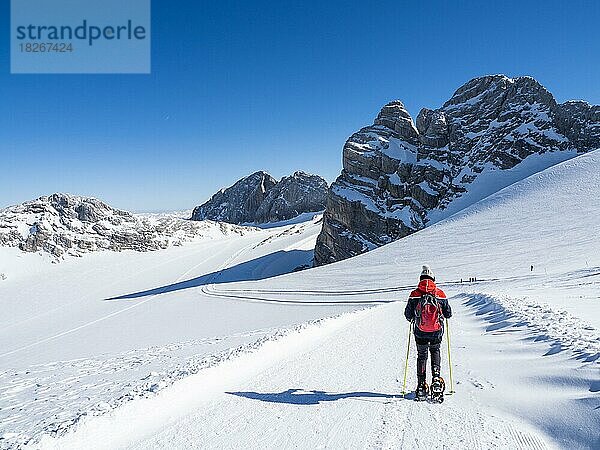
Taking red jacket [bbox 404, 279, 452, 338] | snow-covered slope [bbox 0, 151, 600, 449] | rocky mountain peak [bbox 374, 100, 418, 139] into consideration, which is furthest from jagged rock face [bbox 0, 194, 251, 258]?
red jacket [bbox 404, 279, 452, 338]

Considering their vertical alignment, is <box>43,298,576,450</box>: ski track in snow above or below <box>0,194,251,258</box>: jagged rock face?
below

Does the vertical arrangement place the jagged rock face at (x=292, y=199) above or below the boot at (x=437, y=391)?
above

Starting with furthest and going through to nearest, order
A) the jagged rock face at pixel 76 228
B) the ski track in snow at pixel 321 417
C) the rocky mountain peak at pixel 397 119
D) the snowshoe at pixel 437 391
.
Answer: the rocky mountain peak at pixel 397 119 → the jagged rock face at pixel 76 228 → the snowshoe at pixel 437 391 → the ski track in snow at pixel 321 417

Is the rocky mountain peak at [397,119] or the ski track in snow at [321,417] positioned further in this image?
the rocky mountain peak at [397,119]

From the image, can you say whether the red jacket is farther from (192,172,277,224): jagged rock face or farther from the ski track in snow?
(192,172,277,224): jagged rock face

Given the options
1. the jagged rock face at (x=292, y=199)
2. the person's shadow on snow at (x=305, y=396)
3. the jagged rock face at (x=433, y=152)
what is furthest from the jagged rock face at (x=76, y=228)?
the person's shadow on snow at (x=305, y=396)

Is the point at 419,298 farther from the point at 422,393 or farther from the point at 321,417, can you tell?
the point at 321,417

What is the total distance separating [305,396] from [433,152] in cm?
7262

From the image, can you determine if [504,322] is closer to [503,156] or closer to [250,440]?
[250,440]

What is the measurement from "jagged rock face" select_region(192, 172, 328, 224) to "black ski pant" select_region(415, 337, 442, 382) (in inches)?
4907

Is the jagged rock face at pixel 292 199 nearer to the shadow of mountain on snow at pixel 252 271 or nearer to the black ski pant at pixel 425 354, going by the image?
the shadow of mountain on snow at pixel 252 271

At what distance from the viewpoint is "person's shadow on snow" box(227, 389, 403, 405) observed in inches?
248

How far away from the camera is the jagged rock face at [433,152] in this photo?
211ft

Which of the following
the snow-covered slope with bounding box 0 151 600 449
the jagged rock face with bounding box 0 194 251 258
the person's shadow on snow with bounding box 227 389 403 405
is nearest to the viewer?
the snow-covered slope with bounding box 0 151 600 449
